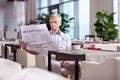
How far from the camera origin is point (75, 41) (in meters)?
6.17

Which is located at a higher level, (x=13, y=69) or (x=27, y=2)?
(x=27, y=2)

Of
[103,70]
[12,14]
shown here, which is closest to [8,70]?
[103,70]

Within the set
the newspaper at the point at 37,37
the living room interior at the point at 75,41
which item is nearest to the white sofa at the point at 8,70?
the living room interior at the point at 75,41

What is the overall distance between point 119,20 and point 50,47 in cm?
527

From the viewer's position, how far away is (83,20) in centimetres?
1000

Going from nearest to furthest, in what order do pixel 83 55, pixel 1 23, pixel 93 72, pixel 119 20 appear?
pixel 93 72, pixel 83 55, pixel 119 20, pixel 1 23

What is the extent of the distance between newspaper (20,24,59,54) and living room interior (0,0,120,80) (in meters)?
0.11

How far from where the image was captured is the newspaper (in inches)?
128

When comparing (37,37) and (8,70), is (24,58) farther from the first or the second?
(8,70)

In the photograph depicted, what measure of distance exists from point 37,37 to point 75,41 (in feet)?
9.56

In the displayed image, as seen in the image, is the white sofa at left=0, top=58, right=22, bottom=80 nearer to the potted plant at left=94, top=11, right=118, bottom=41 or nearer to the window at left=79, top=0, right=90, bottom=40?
the potted plant at left=94, top=11, right=118, bottom=41

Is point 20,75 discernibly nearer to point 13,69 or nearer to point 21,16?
point 13,69

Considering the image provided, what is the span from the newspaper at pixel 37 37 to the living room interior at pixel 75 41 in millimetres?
112

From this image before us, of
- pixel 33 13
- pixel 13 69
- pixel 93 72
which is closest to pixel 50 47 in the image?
pixel 93 72
